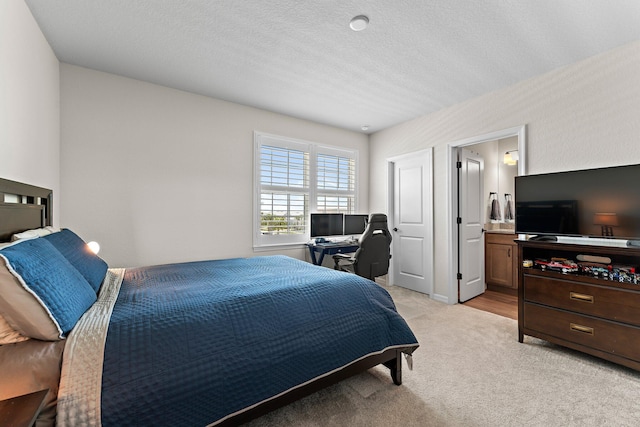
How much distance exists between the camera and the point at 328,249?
3.80 metres

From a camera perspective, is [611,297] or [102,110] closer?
[611,297]

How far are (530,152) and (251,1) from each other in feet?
9.69

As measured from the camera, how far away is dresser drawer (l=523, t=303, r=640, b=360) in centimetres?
198

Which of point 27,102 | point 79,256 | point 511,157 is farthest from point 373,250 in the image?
point 27,102

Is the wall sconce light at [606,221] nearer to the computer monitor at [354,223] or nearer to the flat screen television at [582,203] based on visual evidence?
the flat screen television at [582,203]

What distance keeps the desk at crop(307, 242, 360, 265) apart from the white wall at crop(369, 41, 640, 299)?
1201mm

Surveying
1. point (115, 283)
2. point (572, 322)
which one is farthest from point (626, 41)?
point (115, 283)

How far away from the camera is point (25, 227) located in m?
1.77

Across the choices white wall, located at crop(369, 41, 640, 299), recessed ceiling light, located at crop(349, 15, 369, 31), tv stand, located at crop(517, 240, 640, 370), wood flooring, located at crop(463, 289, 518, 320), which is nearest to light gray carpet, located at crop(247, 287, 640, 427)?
tv stand, located at crop(517, 240, 640, 370)

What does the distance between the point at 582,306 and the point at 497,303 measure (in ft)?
4.96

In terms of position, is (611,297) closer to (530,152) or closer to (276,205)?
(530,152)

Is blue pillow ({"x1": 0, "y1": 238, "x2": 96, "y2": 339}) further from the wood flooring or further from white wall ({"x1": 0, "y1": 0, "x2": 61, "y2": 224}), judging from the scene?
the wood flooring

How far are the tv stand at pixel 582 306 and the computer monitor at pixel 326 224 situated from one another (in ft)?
7.66

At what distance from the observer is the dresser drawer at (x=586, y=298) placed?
78.2 inches
